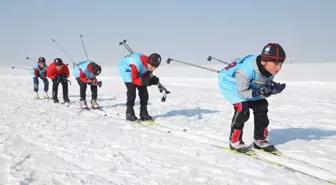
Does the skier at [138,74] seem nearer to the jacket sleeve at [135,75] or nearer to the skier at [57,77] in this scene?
the jacket sleeve at [135,75]

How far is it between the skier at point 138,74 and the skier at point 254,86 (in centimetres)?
212

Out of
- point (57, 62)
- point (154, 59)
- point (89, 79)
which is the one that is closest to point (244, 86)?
point (154, 59)

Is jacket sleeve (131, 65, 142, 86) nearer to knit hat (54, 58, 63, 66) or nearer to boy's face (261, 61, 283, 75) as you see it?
boy's face (261, 61, 283, 75)

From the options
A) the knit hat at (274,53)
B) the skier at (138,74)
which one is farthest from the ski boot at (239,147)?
the skier at (138,74)

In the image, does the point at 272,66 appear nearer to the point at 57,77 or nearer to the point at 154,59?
the point at 154,59

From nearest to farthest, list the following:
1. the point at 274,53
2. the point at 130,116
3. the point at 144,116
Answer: the point at 274,53 → the point at 130,116 → the point at 144,116

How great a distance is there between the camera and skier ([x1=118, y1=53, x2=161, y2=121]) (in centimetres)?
696

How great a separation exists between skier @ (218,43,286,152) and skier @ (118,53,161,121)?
2117 millimetres

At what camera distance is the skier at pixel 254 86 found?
14.4ft

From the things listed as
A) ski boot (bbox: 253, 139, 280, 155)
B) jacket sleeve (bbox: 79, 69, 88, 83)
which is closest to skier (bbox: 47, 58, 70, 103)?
jacket sleeve (bbox: 79, 69, 88, 83)

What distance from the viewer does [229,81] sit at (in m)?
5.09

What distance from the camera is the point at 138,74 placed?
728cm

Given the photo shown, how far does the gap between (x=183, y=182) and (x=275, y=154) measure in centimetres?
201

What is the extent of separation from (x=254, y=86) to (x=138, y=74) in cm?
320
